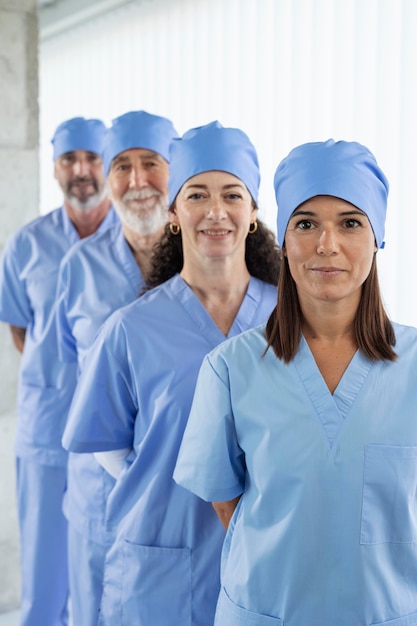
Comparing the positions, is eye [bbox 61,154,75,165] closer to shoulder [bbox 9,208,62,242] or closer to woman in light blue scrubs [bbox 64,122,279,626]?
shoulder [bbox 9,208,62,242]

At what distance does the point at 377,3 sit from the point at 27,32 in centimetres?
141

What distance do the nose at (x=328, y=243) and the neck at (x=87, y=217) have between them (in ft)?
5.51

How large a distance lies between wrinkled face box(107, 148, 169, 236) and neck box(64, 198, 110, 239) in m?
0.46

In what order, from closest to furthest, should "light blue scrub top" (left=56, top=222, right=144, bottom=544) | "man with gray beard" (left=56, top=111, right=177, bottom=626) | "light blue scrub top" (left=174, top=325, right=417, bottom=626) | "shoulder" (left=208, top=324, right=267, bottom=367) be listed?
"light blue scrub top" (left=174, top=325, right=417, bottom=626), "shoulder" (left=208, top=324, right=267, bottom=367), "light blue scrub top" (left=56, top=222, right=144, bottom=544), "man with gray beard" (left=56, top=111, right=177, bottom=626)

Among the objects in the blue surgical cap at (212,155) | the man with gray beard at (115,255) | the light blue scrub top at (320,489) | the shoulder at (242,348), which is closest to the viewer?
the light blue scrub top at (320,489)

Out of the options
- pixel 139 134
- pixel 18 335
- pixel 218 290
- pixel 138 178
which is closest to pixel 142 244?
pixel 138 178

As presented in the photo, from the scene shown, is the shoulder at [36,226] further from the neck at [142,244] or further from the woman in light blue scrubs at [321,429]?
the woman in light blue scrubs at [321,429]

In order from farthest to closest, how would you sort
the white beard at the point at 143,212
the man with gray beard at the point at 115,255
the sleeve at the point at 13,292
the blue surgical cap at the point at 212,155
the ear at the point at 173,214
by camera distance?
1. the sleeve at the point at 13,292
2. the white beard at the point at 143,212
3. the man with gray beard at the point at 115,255
4. the ear at the point at 173,214
5. the blue surgical cap at the point at 212,155

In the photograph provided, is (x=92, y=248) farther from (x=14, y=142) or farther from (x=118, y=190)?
(x=14, y=142)

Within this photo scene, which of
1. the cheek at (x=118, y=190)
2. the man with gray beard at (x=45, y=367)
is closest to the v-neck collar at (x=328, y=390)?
the cheek at (x=118, y=190)

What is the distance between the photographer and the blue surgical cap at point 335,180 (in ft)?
4.76

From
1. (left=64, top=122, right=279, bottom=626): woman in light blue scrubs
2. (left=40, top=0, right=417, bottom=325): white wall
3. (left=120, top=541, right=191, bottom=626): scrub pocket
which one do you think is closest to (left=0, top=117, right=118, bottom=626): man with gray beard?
(left=40, top=0, right=417, bottom=325): white wall

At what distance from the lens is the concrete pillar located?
10.4 ft

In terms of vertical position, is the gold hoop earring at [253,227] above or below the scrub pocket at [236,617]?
above
